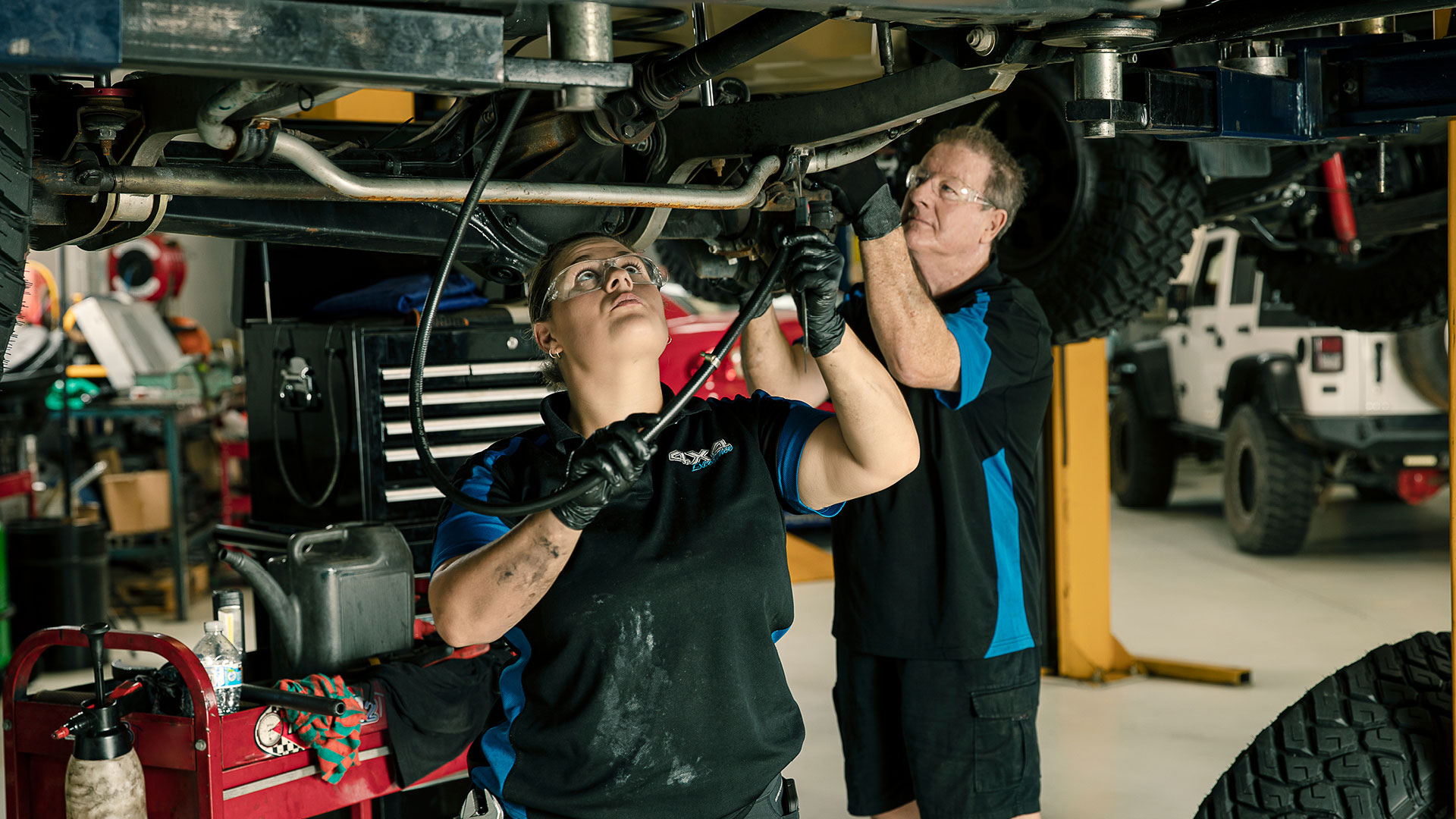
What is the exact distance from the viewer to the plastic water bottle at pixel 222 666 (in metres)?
2.07

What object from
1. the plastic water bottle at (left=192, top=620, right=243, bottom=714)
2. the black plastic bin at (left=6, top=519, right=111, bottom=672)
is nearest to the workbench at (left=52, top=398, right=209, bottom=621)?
the black plastic bin at (left=6, top=519, right=111, bottom=672)

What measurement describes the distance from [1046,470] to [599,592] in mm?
3198

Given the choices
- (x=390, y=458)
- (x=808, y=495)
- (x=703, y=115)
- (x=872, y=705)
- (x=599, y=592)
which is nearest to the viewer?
(x=599, y=592)

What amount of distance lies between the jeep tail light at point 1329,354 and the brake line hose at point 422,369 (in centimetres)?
528

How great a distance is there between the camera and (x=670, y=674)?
56.8 inches

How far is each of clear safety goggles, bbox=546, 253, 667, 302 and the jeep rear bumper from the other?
17.0ft

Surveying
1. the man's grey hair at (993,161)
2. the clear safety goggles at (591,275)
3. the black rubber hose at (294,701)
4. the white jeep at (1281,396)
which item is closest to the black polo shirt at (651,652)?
the clear safety goggles at (591,275)

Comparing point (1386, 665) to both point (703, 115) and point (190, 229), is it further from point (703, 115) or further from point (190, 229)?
point (190, 229)

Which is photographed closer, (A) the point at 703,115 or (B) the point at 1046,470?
(A) the point at 703,115

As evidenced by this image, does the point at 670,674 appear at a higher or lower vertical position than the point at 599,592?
lower

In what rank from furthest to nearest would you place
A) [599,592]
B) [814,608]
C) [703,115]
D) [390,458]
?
[814,608] < [390,458] < [703,115] < [599,592]

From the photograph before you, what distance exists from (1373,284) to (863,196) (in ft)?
8.76

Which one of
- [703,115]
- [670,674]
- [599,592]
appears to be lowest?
[670,674]

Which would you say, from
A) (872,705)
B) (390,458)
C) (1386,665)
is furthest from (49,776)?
(1386,665)
